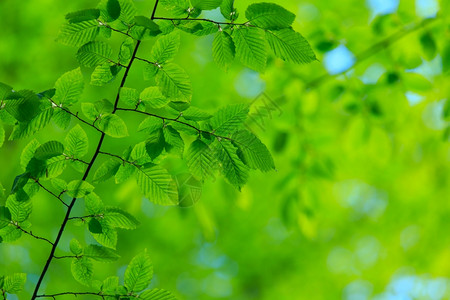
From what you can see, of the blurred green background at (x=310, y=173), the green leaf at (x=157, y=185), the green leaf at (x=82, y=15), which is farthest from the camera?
the blurred green background at (x=310, y=173)

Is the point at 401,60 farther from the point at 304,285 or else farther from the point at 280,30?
the point at 304,285

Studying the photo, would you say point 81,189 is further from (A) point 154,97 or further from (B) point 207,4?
(B) point 207,4

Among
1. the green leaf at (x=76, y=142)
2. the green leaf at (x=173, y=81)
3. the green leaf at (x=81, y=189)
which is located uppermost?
the green leaf at (x=173, y=81)

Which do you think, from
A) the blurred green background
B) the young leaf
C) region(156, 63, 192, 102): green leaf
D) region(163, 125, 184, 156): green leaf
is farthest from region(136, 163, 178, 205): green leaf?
the blurred green background

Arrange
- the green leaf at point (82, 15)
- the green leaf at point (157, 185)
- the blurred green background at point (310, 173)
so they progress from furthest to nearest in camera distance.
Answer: the blurred green background at point (310, 173) → the green leaf at point (157, 185) → the green leaf at point (82, 15)

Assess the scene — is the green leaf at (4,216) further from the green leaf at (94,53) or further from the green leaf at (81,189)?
the green leaf at (94,53)

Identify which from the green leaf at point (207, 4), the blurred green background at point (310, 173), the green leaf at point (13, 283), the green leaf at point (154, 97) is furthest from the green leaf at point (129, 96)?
the blurred green background at point (310, 173)

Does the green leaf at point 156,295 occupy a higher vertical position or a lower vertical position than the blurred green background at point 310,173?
lower

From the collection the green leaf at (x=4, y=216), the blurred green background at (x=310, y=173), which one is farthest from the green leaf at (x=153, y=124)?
the blurred green background at (x=310, y=173)

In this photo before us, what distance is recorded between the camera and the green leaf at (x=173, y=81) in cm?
94

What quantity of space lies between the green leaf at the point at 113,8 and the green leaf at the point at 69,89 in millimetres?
155

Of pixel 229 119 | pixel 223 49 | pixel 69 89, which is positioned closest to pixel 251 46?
pixel 223 49

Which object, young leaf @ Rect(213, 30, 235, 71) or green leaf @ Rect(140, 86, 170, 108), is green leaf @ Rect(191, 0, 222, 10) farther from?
green leaf @ Rect(140, 86, 170, 108)

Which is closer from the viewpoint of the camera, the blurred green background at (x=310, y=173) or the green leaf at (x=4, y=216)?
the green leaf at (x=4, y=216)
